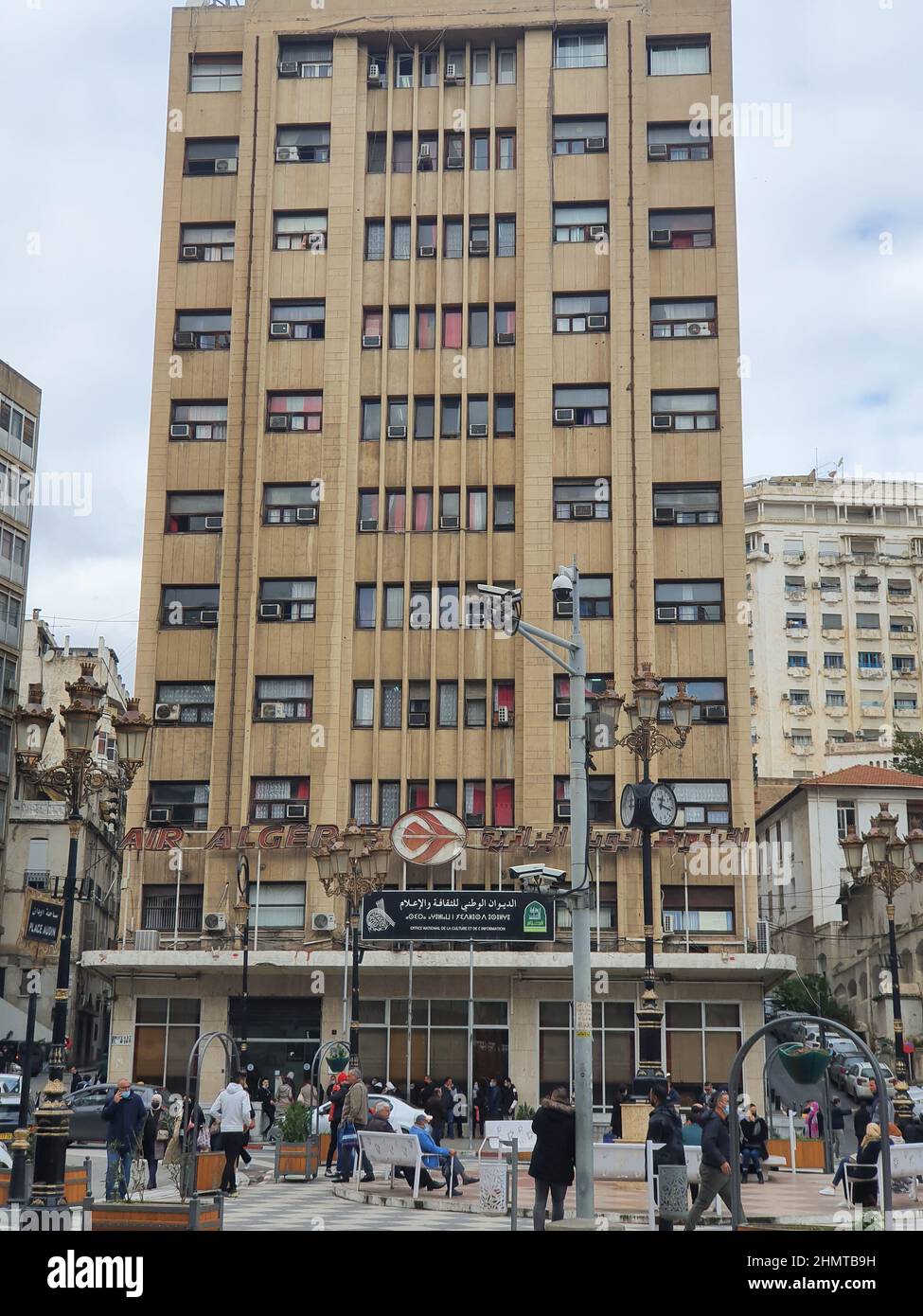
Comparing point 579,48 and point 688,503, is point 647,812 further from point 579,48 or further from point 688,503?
point 579,48

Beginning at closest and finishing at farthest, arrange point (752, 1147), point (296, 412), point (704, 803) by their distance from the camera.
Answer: point (752, 1147), point (704, 803), point (296, 412)

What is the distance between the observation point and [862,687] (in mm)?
95750

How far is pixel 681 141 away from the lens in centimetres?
4659

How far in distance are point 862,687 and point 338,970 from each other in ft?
205

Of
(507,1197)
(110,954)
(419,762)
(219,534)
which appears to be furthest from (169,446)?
(507,1197)

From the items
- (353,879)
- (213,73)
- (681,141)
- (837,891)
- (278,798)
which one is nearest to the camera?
(353,879)

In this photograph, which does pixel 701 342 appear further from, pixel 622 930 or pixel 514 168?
pixel 622 930

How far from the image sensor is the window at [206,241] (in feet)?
155

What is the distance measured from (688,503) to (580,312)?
664cm

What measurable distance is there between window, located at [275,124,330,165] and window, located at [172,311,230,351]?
5.24 meters

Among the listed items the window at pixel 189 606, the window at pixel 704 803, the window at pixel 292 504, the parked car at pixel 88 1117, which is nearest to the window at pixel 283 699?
the window at pixel 189 606

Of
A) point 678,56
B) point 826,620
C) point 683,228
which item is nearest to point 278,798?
point 683,228

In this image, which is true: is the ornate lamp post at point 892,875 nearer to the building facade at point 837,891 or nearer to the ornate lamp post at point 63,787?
the ornate lamp post at point 63,787

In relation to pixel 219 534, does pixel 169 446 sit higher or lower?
higher
